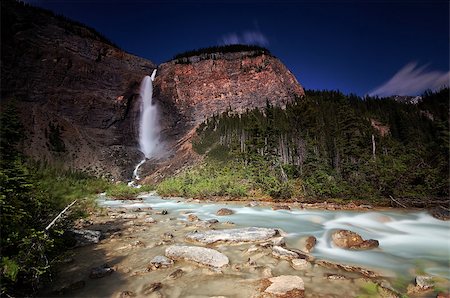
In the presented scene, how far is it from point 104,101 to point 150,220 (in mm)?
74150

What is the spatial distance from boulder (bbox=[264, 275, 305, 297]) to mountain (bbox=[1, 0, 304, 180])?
5466 centimetres

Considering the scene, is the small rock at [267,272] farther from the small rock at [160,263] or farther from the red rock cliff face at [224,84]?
the red rock cliff face at [224,84]

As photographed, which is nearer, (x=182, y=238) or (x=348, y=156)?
(x=182, y=238)

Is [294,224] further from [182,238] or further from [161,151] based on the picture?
[161,151]

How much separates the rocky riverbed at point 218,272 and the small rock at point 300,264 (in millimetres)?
27

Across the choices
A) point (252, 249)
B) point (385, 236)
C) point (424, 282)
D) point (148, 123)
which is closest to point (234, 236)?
point (252, 249)

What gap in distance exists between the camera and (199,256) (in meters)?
7.61

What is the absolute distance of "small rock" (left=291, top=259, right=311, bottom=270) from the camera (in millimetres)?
7127

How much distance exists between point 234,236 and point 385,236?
23.3 feet

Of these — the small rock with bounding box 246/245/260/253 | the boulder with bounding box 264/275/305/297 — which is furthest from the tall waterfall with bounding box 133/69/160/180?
the boulder with bounding box 264/275/305/297

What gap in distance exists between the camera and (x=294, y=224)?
14.0 meters

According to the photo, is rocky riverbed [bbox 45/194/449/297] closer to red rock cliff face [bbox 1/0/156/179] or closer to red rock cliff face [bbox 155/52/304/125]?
red rock cliff face [bbox 1/0/156/179]

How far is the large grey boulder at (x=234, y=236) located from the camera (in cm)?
964

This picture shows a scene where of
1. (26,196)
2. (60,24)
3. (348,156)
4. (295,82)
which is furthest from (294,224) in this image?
(60,24)
